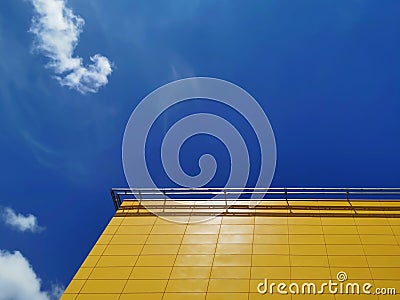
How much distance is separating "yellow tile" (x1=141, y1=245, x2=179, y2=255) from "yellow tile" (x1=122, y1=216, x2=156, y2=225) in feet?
5.27

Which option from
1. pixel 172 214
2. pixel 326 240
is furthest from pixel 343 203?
pixel 172 214

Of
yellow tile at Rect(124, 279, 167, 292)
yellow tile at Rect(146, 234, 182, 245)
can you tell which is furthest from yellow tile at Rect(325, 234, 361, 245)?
yellow tile at Rect(124, 279, 167, 292)

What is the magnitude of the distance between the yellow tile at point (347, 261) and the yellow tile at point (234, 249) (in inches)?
103

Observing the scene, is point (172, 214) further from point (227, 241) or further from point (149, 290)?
point (149, 290)

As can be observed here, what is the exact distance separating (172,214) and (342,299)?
721 centimetres

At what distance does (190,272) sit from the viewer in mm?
12055

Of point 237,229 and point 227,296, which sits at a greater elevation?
point 237,229

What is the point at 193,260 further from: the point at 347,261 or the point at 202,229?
the point at 347,261

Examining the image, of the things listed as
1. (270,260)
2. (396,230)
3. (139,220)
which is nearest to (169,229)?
(139,220)

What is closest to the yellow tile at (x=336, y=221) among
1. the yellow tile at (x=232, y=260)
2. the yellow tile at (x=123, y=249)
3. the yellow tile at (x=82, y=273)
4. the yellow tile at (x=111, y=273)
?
the yellow tile at (x=232, y=260)

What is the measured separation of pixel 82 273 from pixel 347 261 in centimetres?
838

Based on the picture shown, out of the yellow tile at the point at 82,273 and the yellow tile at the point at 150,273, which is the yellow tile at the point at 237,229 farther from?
the yellow tile at the point at 82,273

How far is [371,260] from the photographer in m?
12.0

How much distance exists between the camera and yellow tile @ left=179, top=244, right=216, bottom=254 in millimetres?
13055
